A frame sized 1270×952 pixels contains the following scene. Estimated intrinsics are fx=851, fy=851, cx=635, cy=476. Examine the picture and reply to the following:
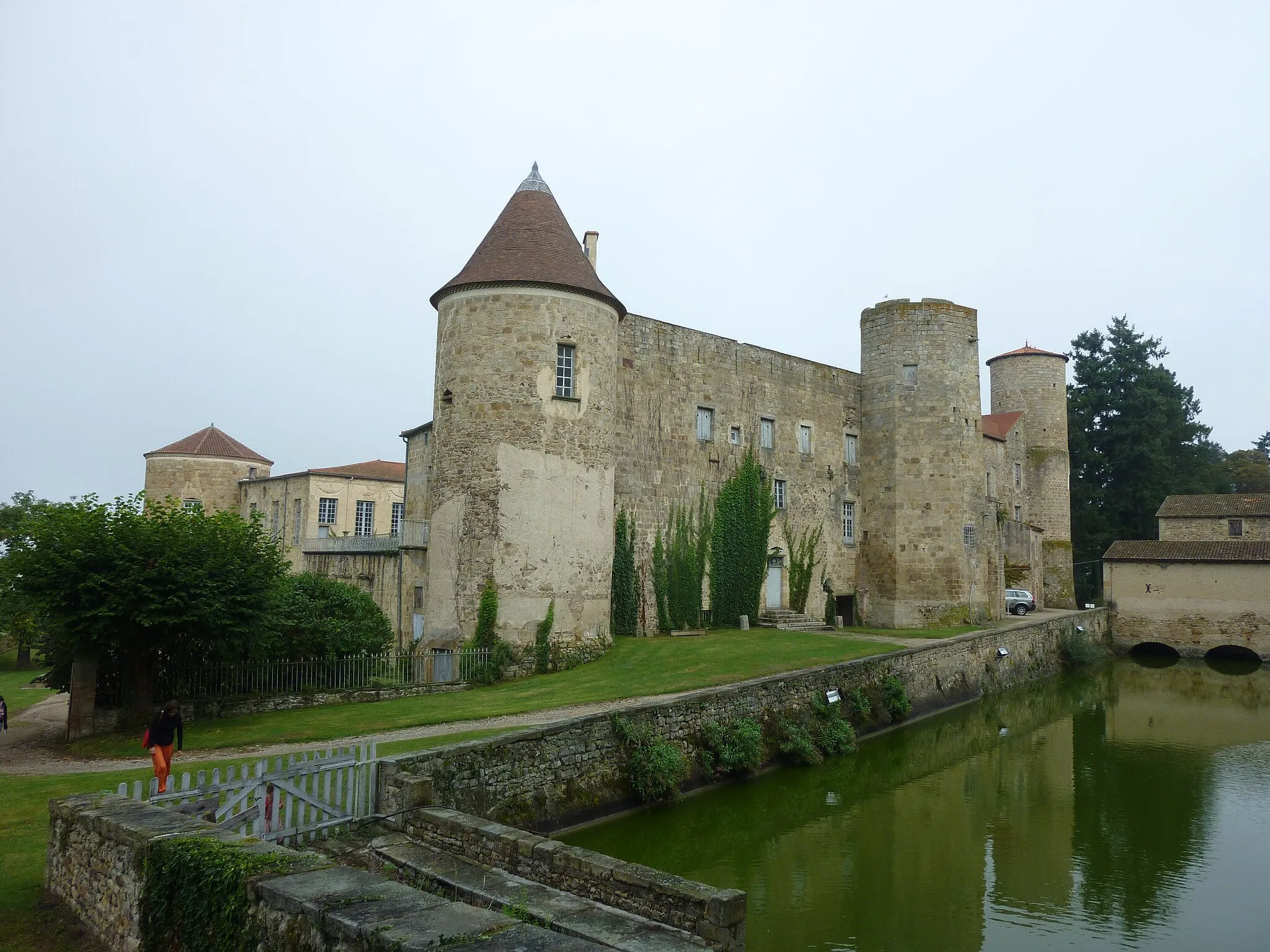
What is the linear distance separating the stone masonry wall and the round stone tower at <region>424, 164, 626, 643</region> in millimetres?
3854

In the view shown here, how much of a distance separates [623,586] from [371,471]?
19846 mm

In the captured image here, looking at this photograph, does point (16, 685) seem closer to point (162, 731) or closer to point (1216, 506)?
point (162, 731)

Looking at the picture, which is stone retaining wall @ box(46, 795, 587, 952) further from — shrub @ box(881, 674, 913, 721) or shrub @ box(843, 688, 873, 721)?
shrub @ box(881, 674, 913, 721)

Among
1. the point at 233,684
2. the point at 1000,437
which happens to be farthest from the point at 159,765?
the point at 1000,437

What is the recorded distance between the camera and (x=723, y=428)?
1111 inches

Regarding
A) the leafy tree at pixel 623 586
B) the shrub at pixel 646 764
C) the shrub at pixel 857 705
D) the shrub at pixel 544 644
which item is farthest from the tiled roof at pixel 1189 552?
the shrub at pixel 646 764

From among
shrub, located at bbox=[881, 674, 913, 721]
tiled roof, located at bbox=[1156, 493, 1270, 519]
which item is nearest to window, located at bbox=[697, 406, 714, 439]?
shrub, located at bbox=[881, 674, 913, 721]

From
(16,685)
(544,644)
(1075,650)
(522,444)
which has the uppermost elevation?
(522,444)

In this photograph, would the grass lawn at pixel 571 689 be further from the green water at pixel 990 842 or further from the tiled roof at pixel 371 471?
the tiled roof at pixel 371 471

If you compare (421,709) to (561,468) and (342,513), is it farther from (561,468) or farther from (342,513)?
(342,513)

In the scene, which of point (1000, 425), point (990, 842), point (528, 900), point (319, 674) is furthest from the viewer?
point (1000, 425)

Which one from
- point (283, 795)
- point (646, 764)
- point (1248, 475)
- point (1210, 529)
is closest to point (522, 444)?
point (646, 764)

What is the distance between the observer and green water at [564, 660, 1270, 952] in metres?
10.8

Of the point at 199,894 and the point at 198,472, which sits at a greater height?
the point at 198,472
